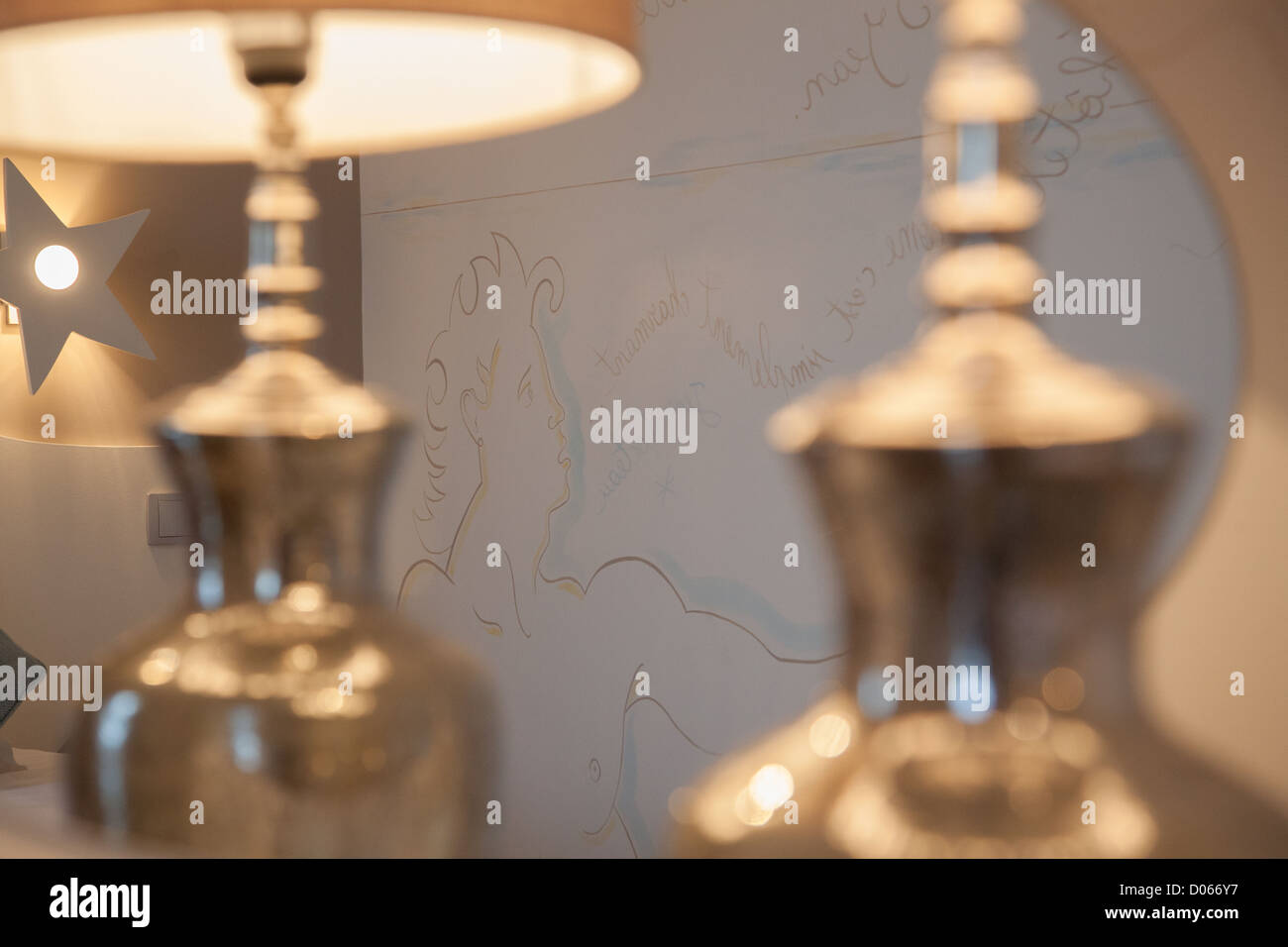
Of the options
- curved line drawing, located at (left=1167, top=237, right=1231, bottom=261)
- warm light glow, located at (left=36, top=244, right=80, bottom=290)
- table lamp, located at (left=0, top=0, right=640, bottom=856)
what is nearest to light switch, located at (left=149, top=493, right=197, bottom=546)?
warm light glow, located at (left=36, top=244, right=80, bottom=290)

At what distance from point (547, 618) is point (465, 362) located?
0.67ft

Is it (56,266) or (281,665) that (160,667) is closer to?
(281,665)

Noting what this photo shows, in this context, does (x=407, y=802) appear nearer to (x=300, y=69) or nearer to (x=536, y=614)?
(x=300, y=69)

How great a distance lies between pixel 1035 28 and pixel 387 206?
358 millimetres

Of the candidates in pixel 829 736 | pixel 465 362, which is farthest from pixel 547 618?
pixel 829 736

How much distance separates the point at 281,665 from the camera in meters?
0.34

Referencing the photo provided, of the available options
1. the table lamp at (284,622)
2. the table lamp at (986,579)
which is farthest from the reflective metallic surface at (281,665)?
the table lamp at (986,579)

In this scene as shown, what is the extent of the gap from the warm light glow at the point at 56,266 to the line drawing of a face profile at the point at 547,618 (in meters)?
0.20

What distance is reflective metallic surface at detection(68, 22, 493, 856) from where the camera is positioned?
1.09 feet

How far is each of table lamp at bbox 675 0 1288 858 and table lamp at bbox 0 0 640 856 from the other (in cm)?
12

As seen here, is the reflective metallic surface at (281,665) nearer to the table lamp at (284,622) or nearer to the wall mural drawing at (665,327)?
the table lamp at (284,622)

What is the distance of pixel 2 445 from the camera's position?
0.67 meters
